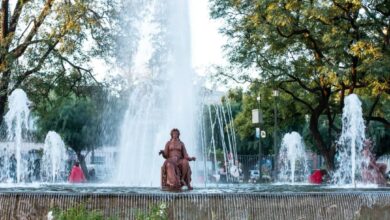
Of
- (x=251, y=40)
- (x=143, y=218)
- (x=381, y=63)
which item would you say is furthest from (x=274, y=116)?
(x=143, y=218)

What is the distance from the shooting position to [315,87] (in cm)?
2745

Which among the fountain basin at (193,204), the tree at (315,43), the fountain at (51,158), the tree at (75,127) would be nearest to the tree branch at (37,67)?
the fountain at (51,158)

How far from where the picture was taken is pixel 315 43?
24.0 m

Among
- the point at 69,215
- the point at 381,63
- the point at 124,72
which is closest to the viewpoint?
the point at 69,215

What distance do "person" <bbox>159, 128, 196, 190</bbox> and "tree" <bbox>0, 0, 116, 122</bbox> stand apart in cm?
1095

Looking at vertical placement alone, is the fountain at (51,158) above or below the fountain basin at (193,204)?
above

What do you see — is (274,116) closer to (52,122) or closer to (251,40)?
(251,40)

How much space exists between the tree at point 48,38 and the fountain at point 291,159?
1293 cm

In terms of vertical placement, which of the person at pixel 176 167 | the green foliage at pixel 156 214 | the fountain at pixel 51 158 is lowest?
the green foliage at pixel 156 214

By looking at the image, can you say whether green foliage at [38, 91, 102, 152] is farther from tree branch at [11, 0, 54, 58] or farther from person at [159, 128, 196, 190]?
person at [159, 128, 196, 190]

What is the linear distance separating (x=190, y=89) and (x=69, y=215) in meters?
11.6

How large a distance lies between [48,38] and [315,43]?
9899mm

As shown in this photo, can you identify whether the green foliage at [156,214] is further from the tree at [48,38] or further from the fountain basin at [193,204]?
the tree at [48,38]

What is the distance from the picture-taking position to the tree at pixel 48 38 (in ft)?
75.7
